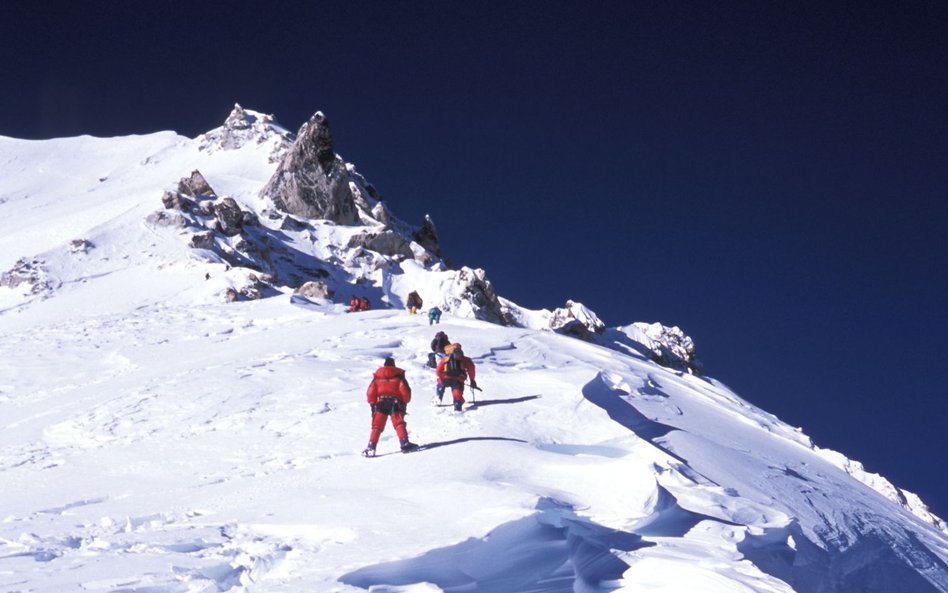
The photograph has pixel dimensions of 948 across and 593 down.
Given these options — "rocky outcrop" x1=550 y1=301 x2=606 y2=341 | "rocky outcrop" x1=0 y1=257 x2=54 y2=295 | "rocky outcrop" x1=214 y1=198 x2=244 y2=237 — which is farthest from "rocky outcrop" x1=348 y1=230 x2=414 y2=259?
"rocky outcrop" x1=0 y1=257 x2=54 y2=295

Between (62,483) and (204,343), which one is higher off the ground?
(204,343)

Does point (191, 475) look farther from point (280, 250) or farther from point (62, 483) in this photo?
point (280, 250)

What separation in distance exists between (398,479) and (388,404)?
1666 mm

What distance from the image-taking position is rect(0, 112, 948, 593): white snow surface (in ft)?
21.8

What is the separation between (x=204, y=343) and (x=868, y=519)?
18122mm

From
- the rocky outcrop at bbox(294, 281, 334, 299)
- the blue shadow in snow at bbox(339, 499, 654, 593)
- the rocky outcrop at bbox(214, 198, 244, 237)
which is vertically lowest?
the blue shadow in snow at bbox(339, 499, 654, 593)

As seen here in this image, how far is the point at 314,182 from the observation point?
71.1m

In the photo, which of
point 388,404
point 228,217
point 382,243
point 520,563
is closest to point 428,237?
point 382,243

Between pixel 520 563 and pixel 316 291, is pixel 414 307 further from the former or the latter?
pixel 520 563

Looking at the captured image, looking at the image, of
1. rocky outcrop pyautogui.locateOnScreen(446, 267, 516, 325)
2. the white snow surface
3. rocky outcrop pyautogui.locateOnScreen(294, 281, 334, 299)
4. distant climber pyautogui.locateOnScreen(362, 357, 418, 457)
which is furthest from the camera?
rocky outcrop pyautogui.locateOnScreen(446, 267, 516, 325)

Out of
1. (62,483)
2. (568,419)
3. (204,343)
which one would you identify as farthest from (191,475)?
(204,343)

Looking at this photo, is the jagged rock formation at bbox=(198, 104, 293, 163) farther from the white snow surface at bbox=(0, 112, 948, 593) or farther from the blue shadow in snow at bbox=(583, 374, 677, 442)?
the blue shadow in snow at bbox=(583, 374, 677, 442)

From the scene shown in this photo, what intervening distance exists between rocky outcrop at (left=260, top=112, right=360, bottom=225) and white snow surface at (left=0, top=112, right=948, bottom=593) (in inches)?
1768

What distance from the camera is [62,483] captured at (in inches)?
384
